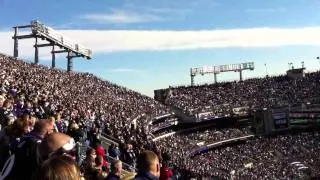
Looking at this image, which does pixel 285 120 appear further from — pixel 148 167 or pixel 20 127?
pixel 148 167

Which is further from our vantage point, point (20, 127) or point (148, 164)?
point (20, 127)

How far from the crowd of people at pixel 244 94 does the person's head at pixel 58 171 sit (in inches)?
2238

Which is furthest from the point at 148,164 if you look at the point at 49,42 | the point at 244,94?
the point at 244,94

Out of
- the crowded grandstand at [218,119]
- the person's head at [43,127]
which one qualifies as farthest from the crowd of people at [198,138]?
the person's head at [43,127]

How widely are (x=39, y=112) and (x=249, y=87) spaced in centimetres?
5797

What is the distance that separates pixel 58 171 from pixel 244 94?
67325 millimetres

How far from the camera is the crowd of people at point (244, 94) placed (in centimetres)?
6359

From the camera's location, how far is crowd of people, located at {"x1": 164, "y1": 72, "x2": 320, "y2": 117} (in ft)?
209

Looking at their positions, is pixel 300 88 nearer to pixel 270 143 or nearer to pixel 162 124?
pixel 270 143

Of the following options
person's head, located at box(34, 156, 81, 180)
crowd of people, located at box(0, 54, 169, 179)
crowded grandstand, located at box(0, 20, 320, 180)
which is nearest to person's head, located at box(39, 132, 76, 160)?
crowd of people, located at box(0, 54, 169, 179)

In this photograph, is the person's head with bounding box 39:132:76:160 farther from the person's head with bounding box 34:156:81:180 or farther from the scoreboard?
the scoreboard

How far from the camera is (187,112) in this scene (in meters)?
59.8

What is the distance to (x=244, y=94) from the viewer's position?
69.1 metres

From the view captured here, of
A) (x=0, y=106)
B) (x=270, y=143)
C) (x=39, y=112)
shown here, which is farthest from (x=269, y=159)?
(x=0, y=106)
